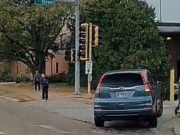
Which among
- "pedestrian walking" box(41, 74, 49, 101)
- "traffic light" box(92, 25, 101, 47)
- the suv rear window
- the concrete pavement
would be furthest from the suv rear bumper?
"traffic light" box(92, 25, 101, 47)

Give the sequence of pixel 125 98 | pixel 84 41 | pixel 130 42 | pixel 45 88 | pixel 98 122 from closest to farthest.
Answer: pixel 125 98 → pixel 98 122 → pixel 45 88 → pixel 84 41 → pixel 130 42

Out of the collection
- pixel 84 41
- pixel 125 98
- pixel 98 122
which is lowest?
pixel 98 122

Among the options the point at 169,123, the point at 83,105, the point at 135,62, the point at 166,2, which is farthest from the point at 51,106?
the point at 166,2

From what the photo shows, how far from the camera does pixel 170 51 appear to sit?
151ft

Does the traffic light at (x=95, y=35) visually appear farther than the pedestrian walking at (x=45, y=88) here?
Yes

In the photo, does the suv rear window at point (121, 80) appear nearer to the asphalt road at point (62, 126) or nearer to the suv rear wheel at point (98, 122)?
the suv rear wheel at point (98, 122)

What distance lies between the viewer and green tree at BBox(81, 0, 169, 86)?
38.6 m

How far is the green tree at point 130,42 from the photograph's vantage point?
1519 inches

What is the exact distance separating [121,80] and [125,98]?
0.65 m

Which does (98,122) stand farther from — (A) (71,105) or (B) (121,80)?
(A) (71,105)

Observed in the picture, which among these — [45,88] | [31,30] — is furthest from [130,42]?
[45,88]

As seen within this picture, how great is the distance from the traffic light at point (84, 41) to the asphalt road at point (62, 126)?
37.6 ft

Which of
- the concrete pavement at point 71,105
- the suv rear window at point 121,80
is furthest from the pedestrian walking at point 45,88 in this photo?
the suv rear window at point 121,80

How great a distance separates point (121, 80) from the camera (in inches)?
699
